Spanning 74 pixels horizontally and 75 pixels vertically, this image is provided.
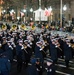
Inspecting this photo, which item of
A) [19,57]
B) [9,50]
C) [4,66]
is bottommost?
[19,57]

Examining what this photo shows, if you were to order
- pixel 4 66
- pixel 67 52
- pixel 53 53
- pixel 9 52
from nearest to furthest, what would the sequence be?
pixel 4 66 < pixel 9 52 < pixel 53 53 < pixel 67 52

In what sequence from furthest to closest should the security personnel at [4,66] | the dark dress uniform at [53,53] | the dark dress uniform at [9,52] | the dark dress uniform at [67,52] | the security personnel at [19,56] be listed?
the dark dress uniform at [67,52] < the dark dress uniform at [53,53] < the dark dress uniform at [9,52] < the security personnel at [19,56] < the security personnel at [4,66]

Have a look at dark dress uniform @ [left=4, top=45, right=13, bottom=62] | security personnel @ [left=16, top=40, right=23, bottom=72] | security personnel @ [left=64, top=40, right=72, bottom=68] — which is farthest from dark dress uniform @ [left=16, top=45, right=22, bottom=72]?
security personnel @ [left=64, top=40, right=72, bottom=68]

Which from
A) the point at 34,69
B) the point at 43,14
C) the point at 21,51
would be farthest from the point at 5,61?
the point at 43,14

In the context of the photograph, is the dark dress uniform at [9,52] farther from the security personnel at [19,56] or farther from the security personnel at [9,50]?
the security personnel at [19,56]

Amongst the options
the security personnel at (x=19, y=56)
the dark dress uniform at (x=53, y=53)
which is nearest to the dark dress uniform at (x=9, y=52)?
the security personnel at (x=19, y=56)

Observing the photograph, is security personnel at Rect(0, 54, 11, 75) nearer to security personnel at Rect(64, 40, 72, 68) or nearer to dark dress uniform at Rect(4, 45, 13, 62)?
dark dress uniform at Rect(4, 45, 13, 62)

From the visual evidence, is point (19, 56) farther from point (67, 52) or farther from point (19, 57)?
point (67, 52)

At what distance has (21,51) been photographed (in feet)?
A: 57.2

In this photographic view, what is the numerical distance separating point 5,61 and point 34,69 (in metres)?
1.59

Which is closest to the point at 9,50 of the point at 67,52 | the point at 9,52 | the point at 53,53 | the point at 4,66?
the point at 9,52

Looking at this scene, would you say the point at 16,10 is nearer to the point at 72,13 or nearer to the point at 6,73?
the point at 72,13

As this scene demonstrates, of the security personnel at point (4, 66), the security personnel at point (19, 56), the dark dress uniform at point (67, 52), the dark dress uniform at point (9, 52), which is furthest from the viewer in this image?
the dark dress uniform at point (67, 52)

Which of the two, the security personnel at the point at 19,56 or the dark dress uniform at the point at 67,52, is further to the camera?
the dark dress uniform at the point at 67,52
